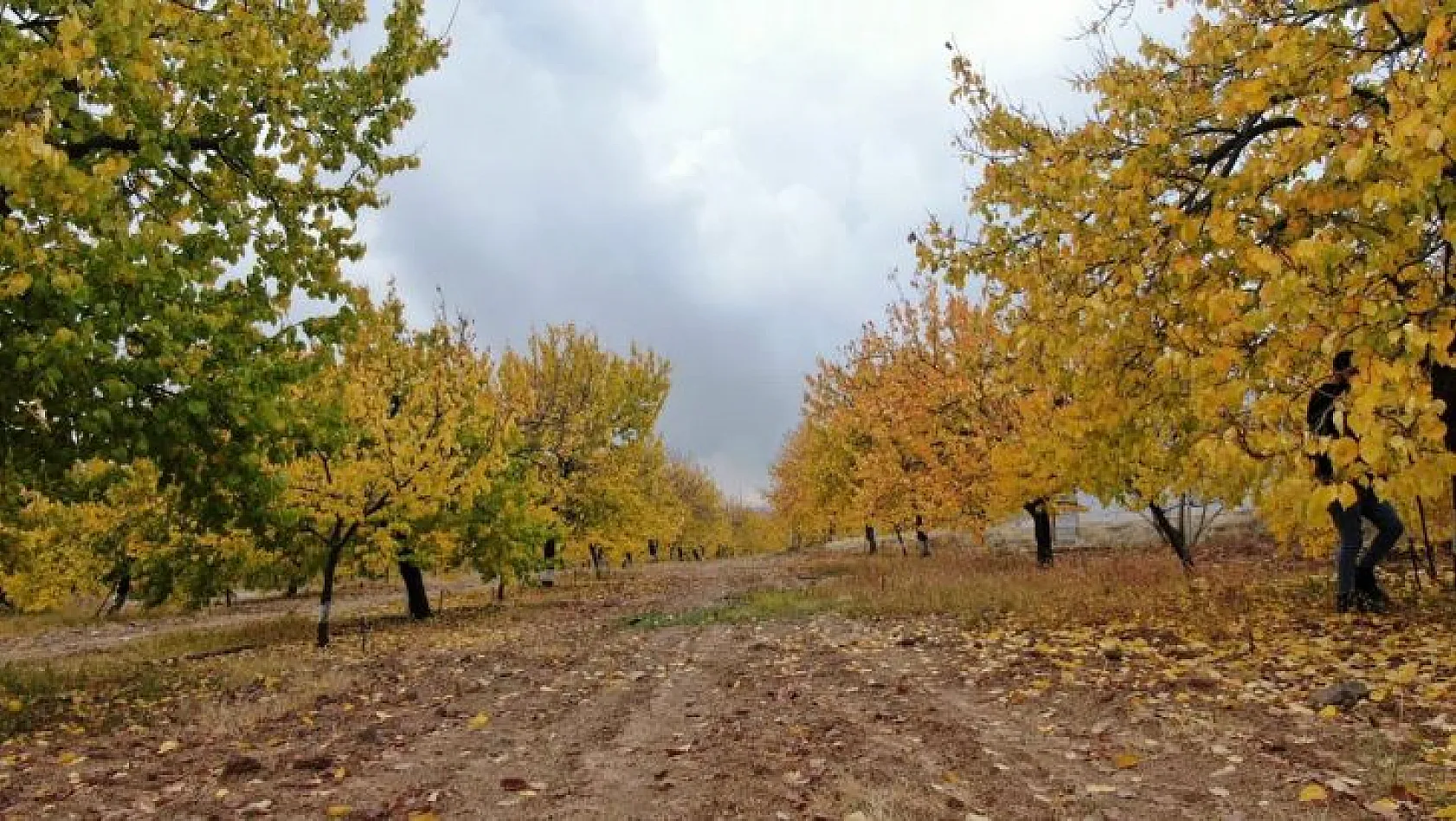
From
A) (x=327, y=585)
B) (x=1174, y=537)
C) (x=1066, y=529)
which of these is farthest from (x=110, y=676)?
(x=1066, y=529)

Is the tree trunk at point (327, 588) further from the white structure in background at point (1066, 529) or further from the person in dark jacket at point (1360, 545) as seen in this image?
the white structure in background at point (1066, 529)

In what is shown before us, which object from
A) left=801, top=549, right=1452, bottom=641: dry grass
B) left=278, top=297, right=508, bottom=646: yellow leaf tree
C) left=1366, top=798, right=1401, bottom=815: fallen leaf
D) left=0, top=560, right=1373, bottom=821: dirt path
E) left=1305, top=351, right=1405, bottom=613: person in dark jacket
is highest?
left=278, top=297, right=508, bottom=646: yellow leaf tree

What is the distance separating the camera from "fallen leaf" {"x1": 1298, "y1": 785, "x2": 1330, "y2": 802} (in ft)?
15.1

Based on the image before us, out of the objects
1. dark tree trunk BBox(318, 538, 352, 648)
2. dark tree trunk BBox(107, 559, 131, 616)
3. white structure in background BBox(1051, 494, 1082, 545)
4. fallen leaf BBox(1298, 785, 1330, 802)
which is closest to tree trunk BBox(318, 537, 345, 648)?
dark tree trunk BBox(318, 538, 352, 648)

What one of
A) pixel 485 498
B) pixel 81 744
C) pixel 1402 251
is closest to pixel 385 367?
pixel 485 498

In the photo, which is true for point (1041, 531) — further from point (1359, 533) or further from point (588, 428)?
point (588, 428)

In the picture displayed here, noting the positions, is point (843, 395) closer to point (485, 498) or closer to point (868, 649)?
point (485, 498)

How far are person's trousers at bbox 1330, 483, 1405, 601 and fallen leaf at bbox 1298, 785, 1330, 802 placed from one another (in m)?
5.95

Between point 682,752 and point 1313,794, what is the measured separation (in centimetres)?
412

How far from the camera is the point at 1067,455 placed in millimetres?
8164

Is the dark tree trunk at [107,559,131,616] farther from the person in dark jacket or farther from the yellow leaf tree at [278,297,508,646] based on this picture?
the person in dark jacket

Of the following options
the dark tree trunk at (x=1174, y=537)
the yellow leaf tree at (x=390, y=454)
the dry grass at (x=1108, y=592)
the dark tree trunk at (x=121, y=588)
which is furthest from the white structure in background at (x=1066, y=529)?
the dark tree trunk at (x=121, y=588)

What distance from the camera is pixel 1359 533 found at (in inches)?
379

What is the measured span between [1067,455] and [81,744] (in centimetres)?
969
